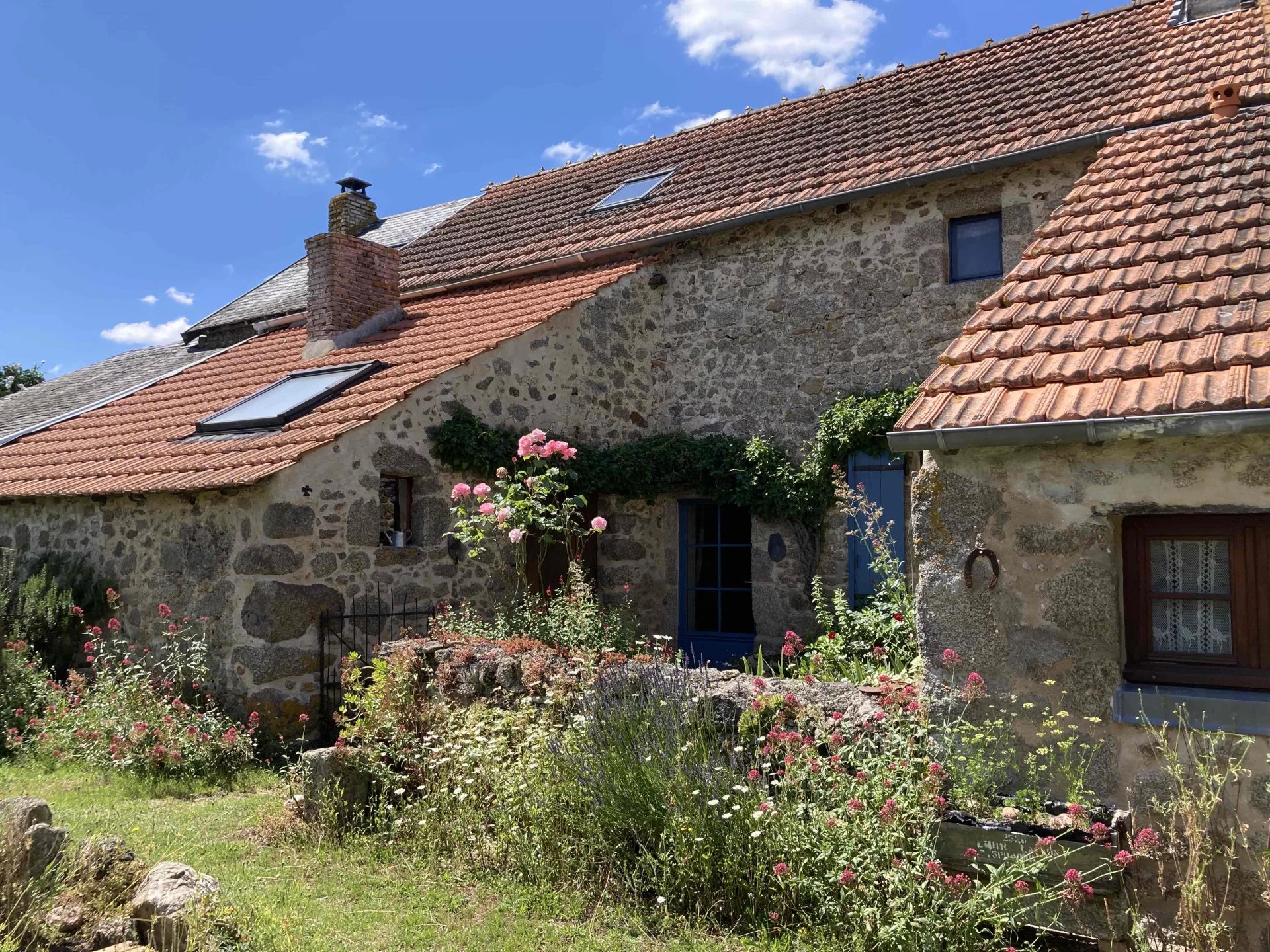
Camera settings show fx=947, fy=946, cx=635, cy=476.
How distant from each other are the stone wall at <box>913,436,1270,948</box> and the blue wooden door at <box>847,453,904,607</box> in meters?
3.83

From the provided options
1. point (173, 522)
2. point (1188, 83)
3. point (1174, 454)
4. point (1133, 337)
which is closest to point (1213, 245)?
point (1133, 337)

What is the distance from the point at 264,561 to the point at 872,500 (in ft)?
17.0

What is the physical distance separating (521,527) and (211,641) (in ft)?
8.61

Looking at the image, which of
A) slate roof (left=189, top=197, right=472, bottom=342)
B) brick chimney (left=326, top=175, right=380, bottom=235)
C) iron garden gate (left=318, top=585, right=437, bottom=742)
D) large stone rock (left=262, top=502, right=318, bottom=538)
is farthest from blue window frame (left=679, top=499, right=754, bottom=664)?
brick chimney (left=326, top=175, right=380, bottom=235)

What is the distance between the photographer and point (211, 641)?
24.7 feet

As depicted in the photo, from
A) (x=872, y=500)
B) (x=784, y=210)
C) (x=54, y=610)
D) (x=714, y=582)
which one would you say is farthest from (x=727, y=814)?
(x=54, y=610)

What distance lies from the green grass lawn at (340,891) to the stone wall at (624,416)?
157 cm

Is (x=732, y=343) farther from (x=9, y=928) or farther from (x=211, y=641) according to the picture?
(x=9, y=928)

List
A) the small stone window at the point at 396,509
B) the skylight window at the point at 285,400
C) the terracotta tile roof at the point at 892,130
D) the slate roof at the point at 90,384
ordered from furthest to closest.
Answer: the slate roof at the point at 90,384 < the skylight window at the point at 285,400 < the terracotta tile roof at the point at 892,130 < the small stone window at the point at 396,509

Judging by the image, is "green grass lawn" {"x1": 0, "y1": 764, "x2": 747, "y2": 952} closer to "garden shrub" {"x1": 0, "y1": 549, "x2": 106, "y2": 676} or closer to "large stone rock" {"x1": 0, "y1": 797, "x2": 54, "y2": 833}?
"large stone rock" {"x1": 0, "y1": 797, "x2": 54, "y2": 833}

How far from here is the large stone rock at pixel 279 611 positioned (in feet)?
23.7

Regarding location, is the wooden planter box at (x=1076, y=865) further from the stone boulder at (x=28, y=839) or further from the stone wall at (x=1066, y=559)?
the stone boulder at (x=28, y=839)

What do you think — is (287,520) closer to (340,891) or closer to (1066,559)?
(340,891)

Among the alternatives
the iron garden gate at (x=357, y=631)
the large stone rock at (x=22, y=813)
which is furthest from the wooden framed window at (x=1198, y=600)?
the iron garden gate at (x=357, y=631)
